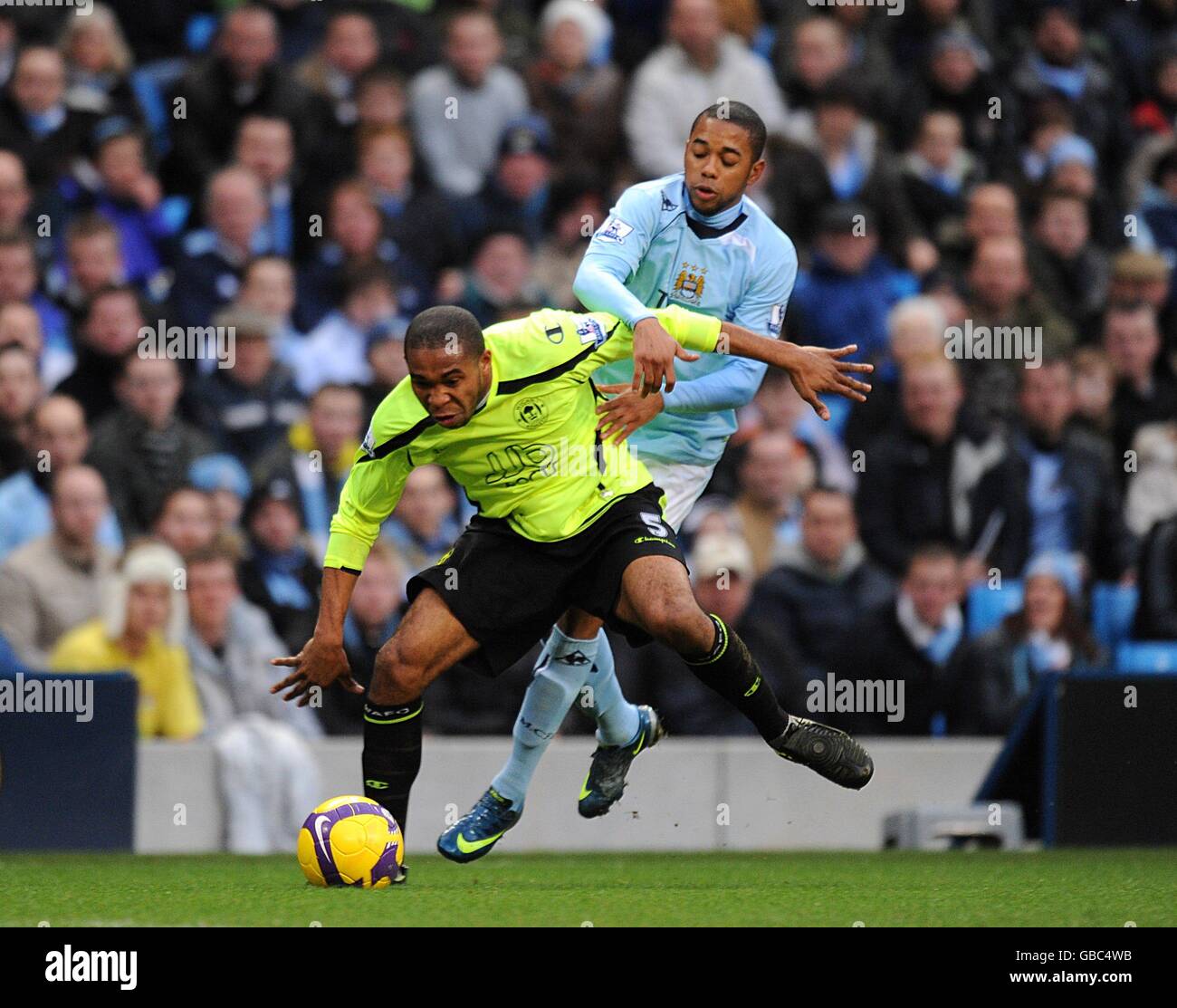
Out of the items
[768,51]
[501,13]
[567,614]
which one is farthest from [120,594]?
[768,51]

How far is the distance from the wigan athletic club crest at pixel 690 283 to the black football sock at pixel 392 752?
1.76 metres

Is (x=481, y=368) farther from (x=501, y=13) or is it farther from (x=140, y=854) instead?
(x=501, y=13)

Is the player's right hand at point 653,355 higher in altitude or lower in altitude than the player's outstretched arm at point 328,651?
higher

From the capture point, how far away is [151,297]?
11.4 m

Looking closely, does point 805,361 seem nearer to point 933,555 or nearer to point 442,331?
point 442,331

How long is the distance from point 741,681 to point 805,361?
43.3 inches

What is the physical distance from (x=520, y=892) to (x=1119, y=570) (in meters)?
5.38

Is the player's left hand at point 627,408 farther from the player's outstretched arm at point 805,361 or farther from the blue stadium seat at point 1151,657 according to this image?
the blue stadium seat at point 1151,657

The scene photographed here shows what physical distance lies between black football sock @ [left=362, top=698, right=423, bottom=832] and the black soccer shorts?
13.0 inches
